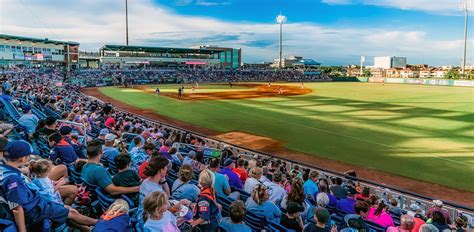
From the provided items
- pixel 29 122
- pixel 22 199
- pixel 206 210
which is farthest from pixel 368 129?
pixel 22 199

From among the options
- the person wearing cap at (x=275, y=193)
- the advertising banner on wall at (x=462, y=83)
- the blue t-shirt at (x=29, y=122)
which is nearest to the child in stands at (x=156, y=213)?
the person wearing cap at (x=275, y=193)

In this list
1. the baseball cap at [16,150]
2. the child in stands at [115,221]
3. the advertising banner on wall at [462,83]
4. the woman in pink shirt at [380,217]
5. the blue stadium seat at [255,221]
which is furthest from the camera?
the advertising banner on wall at [462,83]

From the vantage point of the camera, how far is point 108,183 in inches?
205

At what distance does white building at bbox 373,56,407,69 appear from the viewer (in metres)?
166

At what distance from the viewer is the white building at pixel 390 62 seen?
166 meters

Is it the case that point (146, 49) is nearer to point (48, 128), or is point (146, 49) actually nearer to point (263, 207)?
point (48, 128)

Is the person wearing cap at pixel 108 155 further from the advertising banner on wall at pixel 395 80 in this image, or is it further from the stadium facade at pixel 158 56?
the advertising banner on wall at pixel 395 80

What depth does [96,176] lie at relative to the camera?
525 centimetres

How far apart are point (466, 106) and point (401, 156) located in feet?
89.2

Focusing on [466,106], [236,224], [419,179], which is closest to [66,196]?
[236,224]

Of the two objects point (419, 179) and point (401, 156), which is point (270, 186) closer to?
point (419, 179)

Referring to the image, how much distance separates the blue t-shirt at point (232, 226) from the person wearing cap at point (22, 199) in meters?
1.99

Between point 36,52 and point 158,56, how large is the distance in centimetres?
3355

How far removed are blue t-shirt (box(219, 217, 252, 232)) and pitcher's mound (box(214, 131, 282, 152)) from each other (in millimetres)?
13474
